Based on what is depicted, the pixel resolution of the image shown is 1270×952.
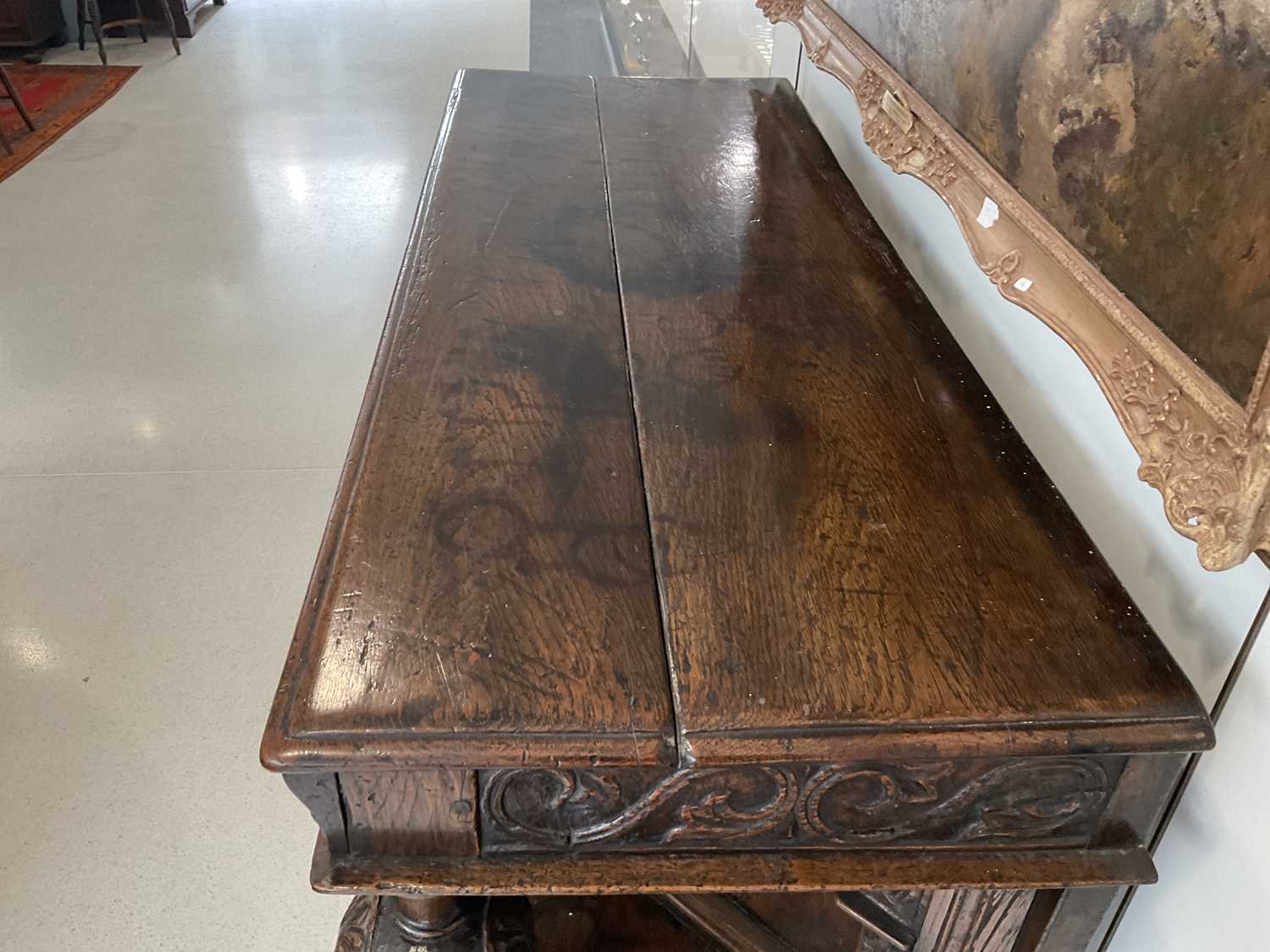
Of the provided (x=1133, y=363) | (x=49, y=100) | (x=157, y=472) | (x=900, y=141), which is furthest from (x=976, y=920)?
(x=49, y=100)

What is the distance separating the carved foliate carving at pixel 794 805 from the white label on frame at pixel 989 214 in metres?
0.52

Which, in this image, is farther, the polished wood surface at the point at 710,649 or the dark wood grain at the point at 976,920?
the dark wood grain at the point at 976,920

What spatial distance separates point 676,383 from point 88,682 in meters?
1.42

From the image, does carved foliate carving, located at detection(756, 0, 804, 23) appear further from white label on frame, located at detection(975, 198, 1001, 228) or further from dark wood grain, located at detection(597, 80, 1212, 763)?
white label on frame, located at detection(975, 198, 1001, 228)

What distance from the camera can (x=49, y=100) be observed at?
194 inches

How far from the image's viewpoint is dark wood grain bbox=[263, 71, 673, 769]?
2.47 feet

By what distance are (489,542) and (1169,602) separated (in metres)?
0.56

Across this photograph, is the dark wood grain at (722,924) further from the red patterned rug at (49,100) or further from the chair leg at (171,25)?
the chair leg at (171,25)

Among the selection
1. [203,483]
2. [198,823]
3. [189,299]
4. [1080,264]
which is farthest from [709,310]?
[189,299]

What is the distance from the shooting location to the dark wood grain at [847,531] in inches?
30.1

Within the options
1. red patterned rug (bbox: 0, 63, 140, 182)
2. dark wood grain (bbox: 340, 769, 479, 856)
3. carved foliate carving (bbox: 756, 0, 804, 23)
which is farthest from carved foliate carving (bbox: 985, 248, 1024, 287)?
red patterned rug (bbox: 0, 63, 140, 182)

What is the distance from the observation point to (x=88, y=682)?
194 cm

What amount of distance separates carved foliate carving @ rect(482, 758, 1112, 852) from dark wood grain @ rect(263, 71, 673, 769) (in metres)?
0.06

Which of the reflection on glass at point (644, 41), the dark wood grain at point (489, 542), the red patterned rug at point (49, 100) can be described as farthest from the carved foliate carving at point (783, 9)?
the red patterned rug at point (49, 100)
